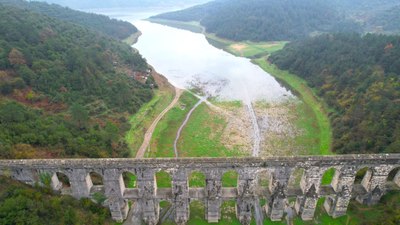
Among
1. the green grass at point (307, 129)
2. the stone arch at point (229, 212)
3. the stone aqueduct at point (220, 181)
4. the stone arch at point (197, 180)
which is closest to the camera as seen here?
the stone aqueduct at point (220, 181)

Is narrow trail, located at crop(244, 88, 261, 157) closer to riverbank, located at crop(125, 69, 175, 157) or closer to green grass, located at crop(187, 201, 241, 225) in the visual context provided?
green grass, located at crop(187, 201, 241, 225)

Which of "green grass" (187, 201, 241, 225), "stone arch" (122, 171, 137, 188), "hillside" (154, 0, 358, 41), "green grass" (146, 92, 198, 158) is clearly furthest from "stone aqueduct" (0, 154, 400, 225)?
"hillside" (154, 0, 358, 41)

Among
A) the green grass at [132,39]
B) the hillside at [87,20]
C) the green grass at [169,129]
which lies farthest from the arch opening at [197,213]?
the green grass at [132,39]

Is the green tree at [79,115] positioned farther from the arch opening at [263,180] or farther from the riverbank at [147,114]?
the arch opening at [263,180]

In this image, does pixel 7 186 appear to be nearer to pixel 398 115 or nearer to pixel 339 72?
pixel 398 115

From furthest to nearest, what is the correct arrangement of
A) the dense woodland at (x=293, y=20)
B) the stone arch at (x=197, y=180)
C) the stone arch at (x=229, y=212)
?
the dense woodland at (x=293, y=20)
the stone arch at (x=197, y=180)
the stone arch at (x=229, y=212)

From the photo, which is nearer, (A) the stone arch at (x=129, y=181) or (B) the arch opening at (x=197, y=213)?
(B) the arch opening at (x=197, y=213)

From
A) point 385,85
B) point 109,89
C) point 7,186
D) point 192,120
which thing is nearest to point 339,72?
point 385,85
